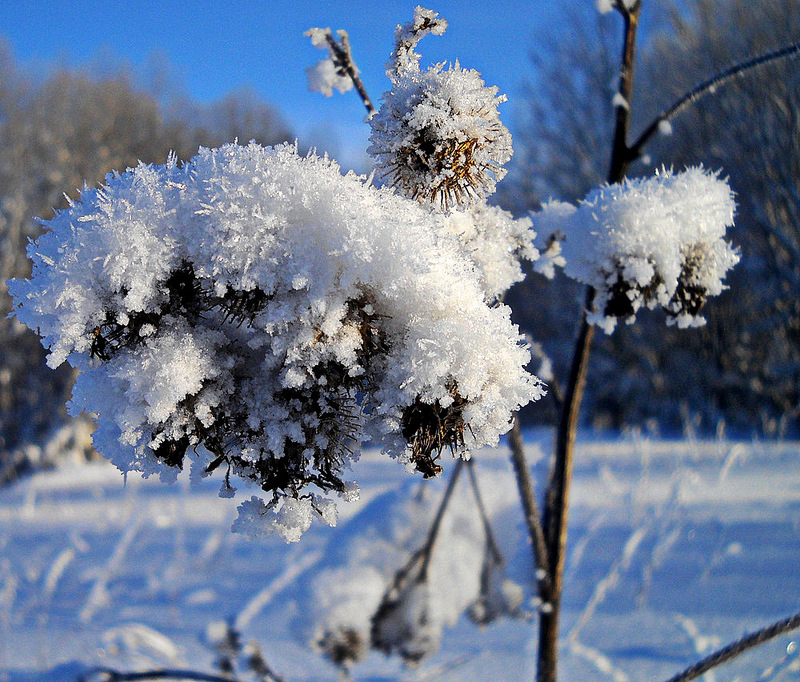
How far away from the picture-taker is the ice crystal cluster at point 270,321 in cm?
59

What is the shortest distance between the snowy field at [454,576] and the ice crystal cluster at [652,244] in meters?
1.06

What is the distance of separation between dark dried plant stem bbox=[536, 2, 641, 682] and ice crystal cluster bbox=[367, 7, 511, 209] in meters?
0.82

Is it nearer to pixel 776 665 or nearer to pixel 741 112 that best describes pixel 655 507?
pixel 776 665

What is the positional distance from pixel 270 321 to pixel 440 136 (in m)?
0.34

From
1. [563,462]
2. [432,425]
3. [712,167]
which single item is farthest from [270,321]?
[712,167]

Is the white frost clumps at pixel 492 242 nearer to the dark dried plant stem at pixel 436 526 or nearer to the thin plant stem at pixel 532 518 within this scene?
the thin plant stem at pixel 532 518

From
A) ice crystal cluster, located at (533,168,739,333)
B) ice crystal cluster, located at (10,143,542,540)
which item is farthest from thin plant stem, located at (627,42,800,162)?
ice crystal cluster, located at (10,143,542,540)

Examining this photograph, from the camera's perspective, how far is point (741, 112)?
302 inches

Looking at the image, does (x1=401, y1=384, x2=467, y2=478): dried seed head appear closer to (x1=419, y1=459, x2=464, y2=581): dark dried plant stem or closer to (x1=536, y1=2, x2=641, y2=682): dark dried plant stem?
(x1=536, y1=2, x2=641, y2=682): dark dried plant stem

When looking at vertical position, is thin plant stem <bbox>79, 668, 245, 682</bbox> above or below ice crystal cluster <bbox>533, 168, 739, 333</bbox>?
below

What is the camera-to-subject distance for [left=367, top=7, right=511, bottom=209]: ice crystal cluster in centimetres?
72

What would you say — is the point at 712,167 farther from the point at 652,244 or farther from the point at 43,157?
the point at 43,157

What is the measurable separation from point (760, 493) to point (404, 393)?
14.6ft

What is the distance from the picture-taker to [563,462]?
161 centimetres
